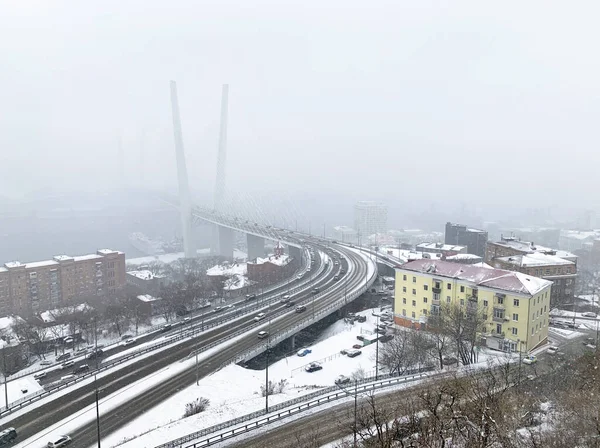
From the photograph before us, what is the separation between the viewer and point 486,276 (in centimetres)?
1761

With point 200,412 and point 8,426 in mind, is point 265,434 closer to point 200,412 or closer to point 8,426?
point 200,412

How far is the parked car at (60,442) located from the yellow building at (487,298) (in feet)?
42.9

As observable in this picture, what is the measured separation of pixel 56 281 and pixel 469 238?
3515 cm

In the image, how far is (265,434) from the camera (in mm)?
9961

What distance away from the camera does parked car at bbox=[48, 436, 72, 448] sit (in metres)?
10.3

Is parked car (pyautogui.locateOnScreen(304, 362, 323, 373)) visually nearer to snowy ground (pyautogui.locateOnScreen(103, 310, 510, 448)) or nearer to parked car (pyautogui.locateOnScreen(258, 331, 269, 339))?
snowy ground (pyautogui.locateOnScreen(103, 310, 510, 448))

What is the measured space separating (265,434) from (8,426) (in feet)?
22.2

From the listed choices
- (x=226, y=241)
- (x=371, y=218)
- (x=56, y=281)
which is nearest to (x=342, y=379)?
(x=56, y=281)

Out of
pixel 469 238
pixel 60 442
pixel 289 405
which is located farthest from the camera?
pixel 469 238

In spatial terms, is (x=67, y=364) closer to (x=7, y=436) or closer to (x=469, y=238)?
(x=7, y=436)

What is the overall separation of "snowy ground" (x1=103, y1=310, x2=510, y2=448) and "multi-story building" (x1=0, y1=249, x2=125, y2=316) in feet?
65.5

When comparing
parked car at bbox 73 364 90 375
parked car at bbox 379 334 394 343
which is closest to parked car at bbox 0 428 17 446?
parked car at bbox 73 364 90 375

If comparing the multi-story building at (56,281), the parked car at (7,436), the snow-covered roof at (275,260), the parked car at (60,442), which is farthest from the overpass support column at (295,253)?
the parked car at (60,442)

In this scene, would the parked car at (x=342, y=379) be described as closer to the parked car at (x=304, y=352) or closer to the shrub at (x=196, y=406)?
the parked car at (x=304, y=352)
